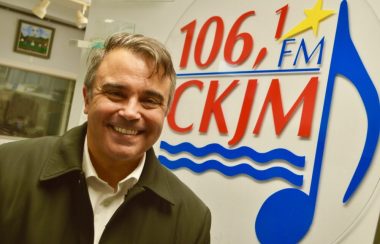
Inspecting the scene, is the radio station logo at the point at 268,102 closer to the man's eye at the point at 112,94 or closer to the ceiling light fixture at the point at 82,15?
the man's eye at the point at 112,94

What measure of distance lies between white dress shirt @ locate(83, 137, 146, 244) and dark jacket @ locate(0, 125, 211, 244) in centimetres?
4

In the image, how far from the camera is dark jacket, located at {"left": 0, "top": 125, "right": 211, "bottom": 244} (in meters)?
1.18

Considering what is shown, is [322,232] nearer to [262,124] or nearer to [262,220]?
[262,220]

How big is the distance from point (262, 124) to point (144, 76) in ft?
2.72

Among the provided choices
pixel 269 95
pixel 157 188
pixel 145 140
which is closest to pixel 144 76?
pixel 145 140

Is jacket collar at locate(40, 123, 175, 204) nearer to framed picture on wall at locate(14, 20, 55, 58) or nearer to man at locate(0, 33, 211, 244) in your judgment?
man at locate(0, 33, 211, 244)

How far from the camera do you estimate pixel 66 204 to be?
4.00 feet

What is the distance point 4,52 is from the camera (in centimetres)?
493

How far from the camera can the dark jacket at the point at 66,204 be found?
118cm

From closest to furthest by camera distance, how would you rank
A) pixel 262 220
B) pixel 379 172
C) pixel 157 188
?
1. pixel 157 188
2. pixel 379 172
3. pixel 262 220

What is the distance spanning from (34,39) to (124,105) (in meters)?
4.36

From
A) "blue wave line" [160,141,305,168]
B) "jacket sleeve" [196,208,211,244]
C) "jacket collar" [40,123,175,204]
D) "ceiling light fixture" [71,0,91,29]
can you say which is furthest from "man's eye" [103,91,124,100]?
"ceiling light fixture" [71,0,91,29]

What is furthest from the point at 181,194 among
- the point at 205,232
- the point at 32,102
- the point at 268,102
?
the point at 32,102

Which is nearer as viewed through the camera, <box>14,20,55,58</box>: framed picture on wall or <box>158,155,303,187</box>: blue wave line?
<box>158,155,303,187</box>: blue wave line
